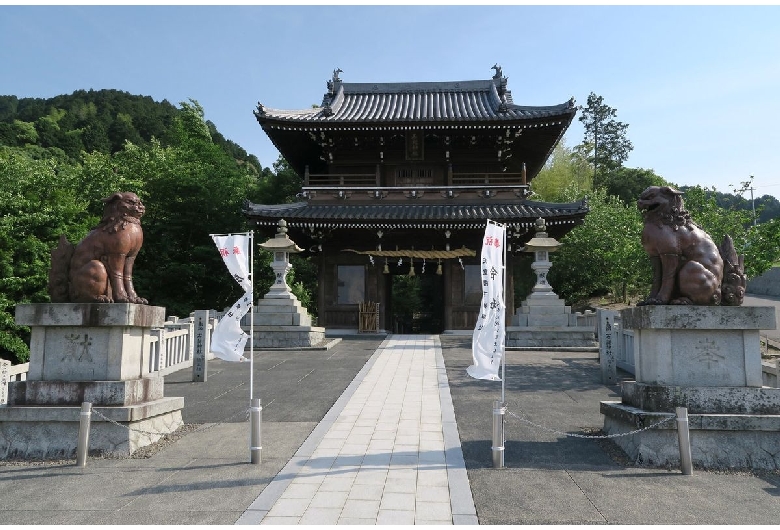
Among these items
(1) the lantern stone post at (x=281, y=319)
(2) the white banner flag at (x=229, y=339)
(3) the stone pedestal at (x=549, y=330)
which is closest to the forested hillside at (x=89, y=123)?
(1) the lantern stone post at (x=281, y=319)

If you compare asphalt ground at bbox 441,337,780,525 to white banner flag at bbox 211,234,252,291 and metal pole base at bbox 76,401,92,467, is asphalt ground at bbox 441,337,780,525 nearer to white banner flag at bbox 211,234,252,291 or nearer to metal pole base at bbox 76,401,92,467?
white banner flag at bbox 211,234,252,291

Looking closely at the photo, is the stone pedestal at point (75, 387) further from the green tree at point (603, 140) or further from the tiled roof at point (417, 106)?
the green tree at point (603, 140)

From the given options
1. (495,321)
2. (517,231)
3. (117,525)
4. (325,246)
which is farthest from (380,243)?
(117,525)

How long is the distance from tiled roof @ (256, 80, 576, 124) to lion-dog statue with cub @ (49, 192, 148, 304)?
51.2 ft

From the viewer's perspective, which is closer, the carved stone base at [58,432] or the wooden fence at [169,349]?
the carved stone base at [58,432]

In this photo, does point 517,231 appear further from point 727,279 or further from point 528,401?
point 727,279

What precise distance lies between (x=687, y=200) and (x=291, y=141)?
17758 mm

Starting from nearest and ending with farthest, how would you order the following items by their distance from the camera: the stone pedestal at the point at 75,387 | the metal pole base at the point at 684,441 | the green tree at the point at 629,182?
the metal pole base at the point at 684,441, the stone pedestal at the point at 75,387, the green tree at the point at 629,182

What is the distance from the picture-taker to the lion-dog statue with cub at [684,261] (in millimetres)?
5918

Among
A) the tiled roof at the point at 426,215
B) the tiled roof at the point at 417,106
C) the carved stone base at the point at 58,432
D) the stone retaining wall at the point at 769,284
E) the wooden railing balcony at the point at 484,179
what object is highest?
the tiled roof at the point at 417,106

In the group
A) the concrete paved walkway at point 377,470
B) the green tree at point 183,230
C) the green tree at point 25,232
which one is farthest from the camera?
the green tree at point 183,230

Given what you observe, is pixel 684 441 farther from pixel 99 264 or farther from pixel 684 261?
pixel 99 264

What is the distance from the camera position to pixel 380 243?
21562 millimetres

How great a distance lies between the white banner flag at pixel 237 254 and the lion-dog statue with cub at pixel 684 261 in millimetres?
5432
